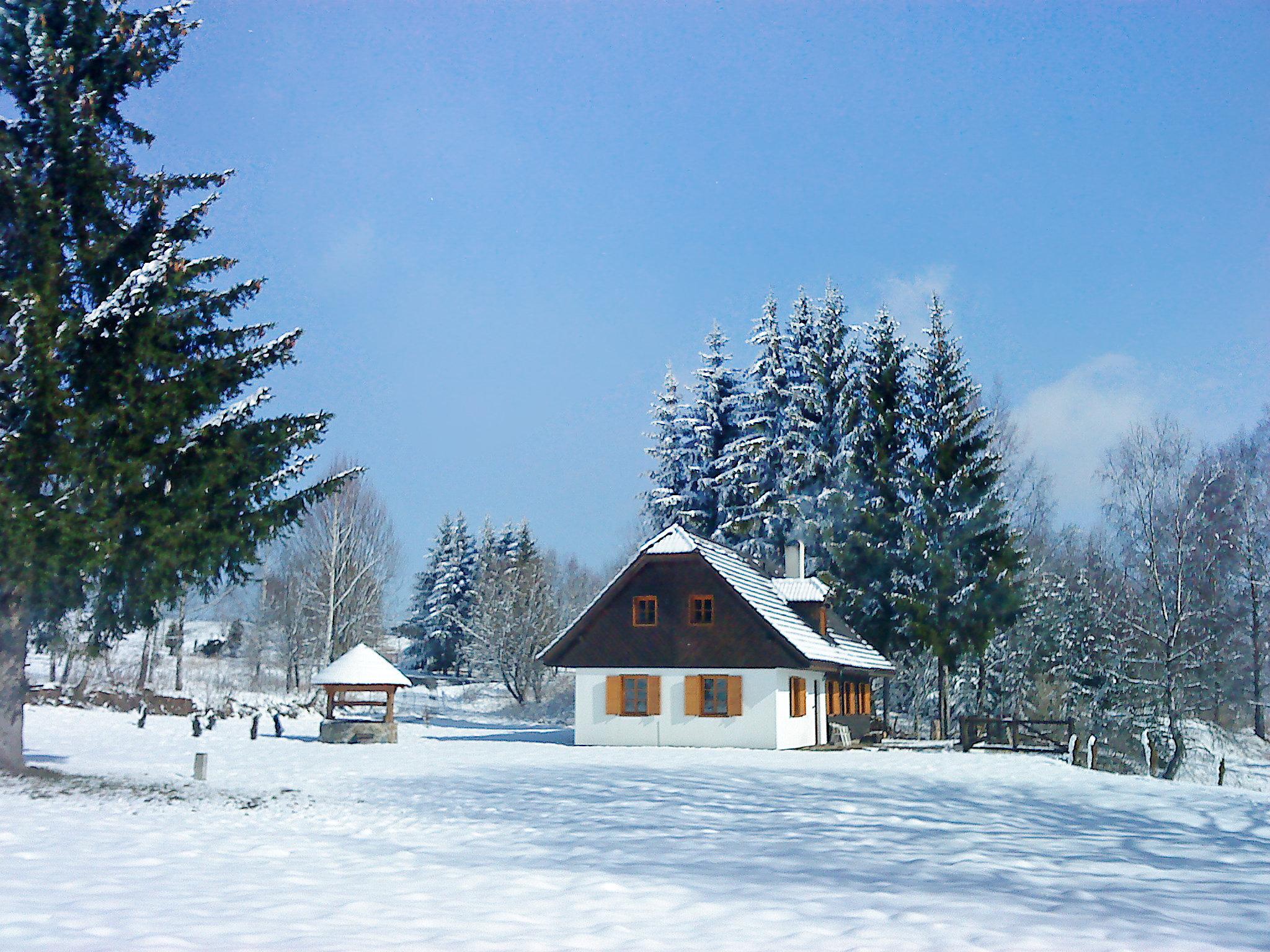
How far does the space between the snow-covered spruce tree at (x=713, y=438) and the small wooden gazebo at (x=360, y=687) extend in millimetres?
17103

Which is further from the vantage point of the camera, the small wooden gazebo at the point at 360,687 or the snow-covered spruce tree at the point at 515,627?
the snow-covered spruce tree at the point at 515,627

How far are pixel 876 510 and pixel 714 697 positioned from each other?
14055 mm

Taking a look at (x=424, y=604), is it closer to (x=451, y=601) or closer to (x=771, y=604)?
(x=451, y=601)

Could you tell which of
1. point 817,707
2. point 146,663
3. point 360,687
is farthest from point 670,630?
point 146,663

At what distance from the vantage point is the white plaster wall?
3133 cm

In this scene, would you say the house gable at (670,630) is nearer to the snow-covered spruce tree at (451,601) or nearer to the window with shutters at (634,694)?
the window with shutters at (634,694)

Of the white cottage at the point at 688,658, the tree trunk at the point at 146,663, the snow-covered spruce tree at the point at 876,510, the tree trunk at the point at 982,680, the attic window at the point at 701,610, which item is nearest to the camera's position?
the white cottage at the point at 688,658

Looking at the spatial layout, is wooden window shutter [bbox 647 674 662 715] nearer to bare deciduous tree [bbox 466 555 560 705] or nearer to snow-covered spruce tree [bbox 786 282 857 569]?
snow-covered spruce tree [bbox 786 282 857 569]

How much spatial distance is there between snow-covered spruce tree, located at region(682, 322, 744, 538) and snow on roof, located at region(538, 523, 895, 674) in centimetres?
973

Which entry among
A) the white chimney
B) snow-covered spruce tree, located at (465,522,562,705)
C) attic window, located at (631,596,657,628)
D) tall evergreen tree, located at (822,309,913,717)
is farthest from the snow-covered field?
snow-covered spruce tree, located at (465,522,562,705)

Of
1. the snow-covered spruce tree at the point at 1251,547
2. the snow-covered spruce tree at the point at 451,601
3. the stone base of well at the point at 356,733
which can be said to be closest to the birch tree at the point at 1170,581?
the snow-covered spruce tree at the point at 1251,547

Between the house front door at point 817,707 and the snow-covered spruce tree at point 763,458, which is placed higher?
the snow-covered spruce tree at point 763,458

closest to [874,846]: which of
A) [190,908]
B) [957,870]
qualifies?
[957,870]

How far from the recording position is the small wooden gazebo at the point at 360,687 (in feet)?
105
